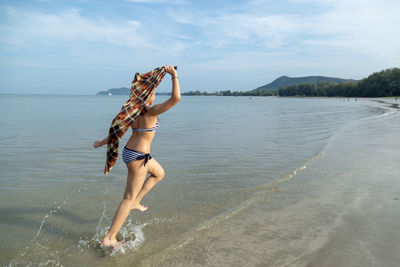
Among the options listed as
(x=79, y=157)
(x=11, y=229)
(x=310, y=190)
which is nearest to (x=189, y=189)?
(x=310, y=190)

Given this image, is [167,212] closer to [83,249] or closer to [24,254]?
[83,249]

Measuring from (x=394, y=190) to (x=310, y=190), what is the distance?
1.67 metres

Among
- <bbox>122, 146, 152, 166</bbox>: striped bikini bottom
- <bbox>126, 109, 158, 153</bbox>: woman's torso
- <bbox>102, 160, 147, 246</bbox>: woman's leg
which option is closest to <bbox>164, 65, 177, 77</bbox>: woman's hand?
<bbox>126, 109, 158, 153</bbox>: woman's torso

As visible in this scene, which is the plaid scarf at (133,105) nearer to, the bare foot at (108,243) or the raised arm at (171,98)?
the raised arm at (171,98)

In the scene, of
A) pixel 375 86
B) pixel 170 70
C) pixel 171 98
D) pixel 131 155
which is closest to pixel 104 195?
pixel 131 155

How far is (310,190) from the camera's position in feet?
20.7

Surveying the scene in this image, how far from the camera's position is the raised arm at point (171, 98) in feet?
12.3

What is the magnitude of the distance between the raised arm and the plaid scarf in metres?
0.12

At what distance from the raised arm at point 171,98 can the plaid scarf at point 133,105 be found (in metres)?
0.12

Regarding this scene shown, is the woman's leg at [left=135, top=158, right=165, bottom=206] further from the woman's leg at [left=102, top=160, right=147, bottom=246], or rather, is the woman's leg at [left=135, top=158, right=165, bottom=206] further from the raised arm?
the raised arm

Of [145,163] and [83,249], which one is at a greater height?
[145,163]

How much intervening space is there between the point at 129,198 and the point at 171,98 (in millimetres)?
1530

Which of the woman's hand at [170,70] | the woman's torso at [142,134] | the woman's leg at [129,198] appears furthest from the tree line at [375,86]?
the woman's leg at [129,198]

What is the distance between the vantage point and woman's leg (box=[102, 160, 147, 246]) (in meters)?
3.93
